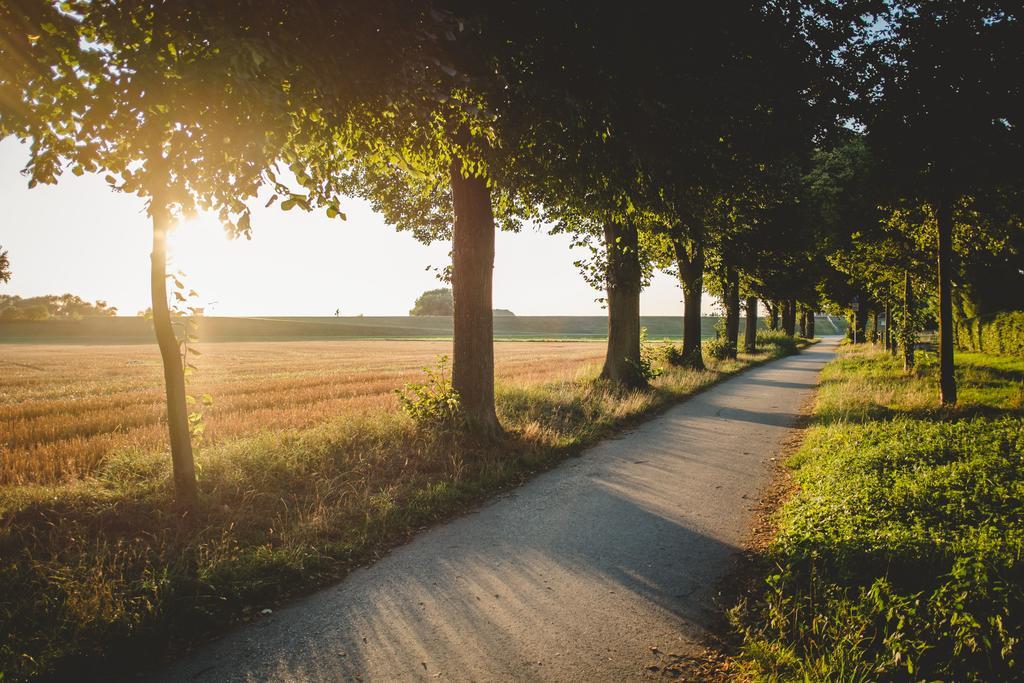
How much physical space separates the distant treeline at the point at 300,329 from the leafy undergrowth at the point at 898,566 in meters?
44.6

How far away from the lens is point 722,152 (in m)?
6.99

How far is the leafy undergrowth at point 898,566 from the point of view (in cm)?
295

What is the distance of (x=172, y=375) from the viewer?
5281 millimetres

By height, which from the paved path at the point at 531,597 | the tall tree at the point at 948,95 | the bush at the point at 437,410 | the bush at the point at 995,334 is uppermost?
the tall tree at the point at 948,95

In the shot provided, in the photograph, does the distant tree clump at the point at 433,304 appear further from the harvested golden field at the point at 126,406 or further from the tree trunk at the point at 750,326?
the harvested golden field at the point at 126,406

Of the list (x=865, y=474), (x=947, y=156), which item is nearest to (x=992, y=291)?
(x=947, y=156)

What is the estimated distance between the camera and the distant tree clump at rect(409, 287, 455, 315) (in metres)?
146

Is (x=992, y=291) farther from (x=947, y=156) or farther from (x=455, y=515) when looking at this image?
(x=455, y=515)

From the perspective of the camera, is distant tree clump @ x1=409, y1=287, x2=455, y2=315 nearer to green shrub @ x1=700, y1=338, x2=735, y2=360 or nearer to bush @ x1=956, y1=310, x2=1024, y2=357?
green shrub @ x1=700, y1=338, x2=735, y2=360

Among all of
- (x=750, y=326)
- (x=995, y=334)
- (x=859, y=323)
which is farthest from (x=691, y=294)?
(x=859, y=323)

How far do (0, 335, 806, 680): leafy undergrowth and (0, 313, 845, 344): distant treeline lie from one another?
46227 millimetres

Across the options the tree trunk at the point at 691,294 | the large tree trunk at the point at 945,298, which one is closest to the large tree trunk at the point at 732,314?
the tree trunk at the point at 691,294

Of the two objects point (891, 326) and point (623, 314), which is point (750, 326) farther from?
point (623, 314)

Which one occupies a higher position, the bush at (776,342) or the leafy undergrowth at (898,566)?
the bush at (776,342)
